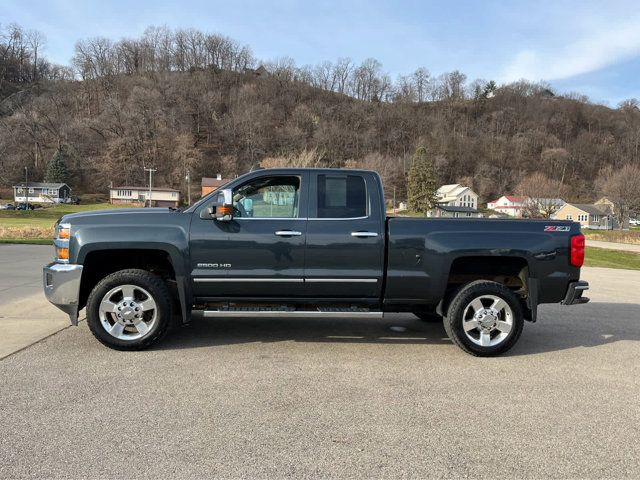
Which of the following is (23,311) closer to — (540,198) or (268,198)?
(268,198)

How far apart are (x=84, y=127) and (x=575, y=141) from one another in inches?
5165

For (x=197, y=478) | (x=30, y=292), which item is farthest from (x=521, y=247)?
(x=30, y=292)

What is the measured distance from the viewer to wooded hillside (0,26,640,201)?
111750 mm

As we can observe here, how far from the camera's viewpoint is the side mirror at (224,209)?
4.93 metres

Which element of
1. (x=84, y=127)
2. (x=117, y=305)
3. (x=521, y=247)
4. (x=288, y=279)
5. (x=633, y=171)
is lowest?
(x=117, y=305)

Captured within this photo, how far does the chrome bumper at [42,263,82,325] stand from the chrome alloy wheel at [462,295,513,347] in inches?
163

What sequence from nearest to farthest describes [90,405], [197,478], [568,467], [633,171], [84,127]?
[197,478]
[568,467]
[90,405]
[633,171]
[84,127]

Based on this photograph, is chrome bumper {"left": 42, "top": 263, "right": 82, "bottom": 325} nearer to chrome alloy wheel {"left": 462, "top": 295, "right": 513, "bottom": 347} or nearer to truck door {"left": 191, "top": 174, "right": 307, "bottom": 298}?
truck door {"left": 191, "top": 174, "right": 307, "bottom": 298}

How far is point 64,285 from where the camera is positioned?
498cm

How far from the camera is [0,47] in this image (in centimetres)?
12019

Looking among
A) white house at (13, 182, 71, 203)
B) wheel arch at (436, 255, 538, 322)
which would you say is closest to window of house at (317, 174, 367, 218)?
wheel arch at (436, 255, 538, 322)

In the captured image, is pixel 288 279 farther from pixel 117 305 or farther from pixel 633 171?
pixel 633 171

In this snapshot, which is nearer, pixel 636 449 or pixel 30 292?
pixel 636 449

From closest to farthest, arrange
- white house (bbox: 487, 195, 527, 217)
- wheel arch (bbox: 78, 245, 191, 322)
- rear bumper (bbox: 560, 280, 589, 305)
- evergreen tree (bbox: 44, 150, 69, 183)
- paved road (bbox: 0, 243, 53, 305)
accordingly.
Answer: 1. wheel arch (bbox: 78, 245, 191, 322)
2. rear bumper (bbox: 560, 280, 589, 305)
3. paved road (bbox: 0, 243, 53, 305)
4. white house (bbox: 487, 195, 527, 217)
5. evergreen tree (bbox: 44, 150, 69, 183)
